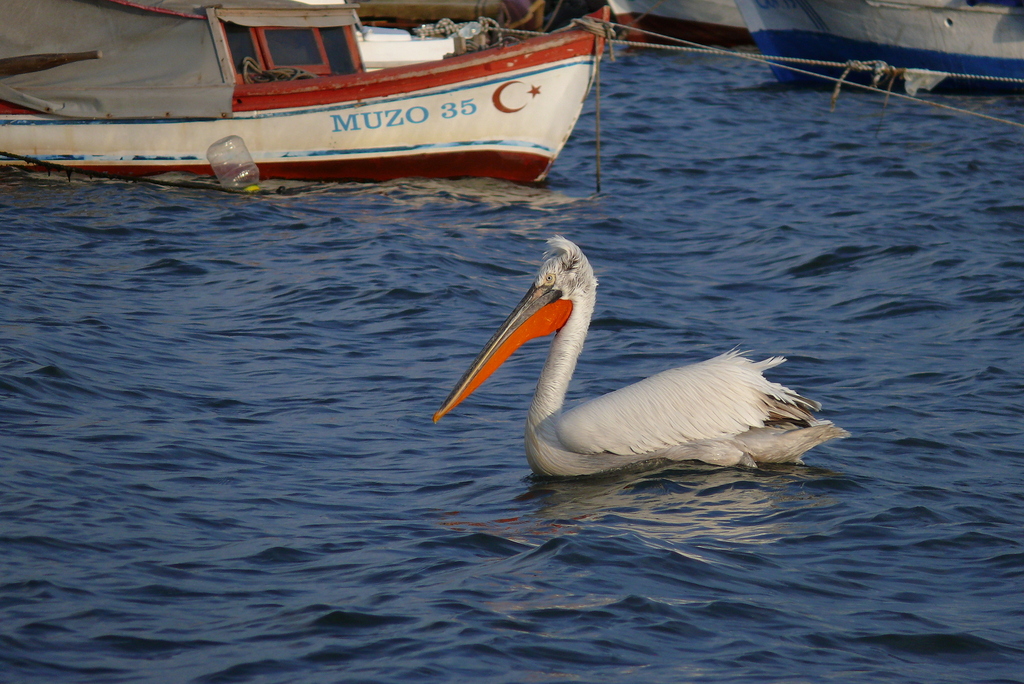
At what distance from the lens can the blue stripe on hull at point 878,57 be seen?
15.9 m

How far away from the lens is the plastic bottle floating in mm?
10008

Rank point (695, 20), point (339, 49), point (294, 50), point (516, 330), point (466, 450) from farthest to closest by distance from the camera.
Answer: point (695, 20)
point (339, 49)
point (294, 50)
point (466, 450)
point (516, 330)

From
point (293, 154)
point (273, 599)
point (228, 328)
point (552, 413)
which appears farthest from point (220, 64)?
point (273, 599)

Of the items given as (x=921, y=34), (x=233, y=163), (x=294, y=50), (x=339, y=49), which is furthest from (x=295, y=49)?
(x=921, y=34)

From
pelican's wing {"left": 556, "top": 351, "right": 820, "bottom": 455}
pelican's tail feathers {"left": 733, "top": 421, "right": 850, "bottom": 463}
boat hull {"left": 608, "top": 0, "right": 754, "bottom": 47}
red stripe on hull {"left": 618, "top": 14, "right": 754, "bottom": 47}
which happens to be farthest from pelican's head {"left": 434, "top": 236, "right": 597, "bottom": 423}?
red stripe on hull {"left": 618, "top": 14, "right": 754, "bottom": 47}

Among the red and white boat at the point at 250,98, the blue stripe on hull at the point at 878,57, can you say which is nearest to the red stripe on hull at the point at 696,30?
the blue stripe on hull at the point at 878,57

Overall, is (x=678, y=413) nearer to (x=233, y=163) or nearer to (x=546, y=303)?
(x=546, y=303)

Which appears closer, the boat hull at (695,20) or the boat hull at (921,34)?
the boat hull at (921,34)

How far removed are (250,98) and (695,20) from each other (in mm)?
12914

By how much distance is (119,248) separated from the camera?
8094 millimetres

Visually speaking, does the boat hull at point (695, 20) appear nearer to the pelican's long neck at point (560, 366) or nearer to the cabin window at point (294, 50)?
the cabin window at point (294, 50)

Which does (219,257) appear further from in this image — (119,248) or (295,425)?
(295,425)

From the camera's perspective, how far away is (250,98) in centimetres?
991

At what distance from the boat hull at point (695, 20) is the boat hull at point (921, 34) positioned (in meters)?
3.53
